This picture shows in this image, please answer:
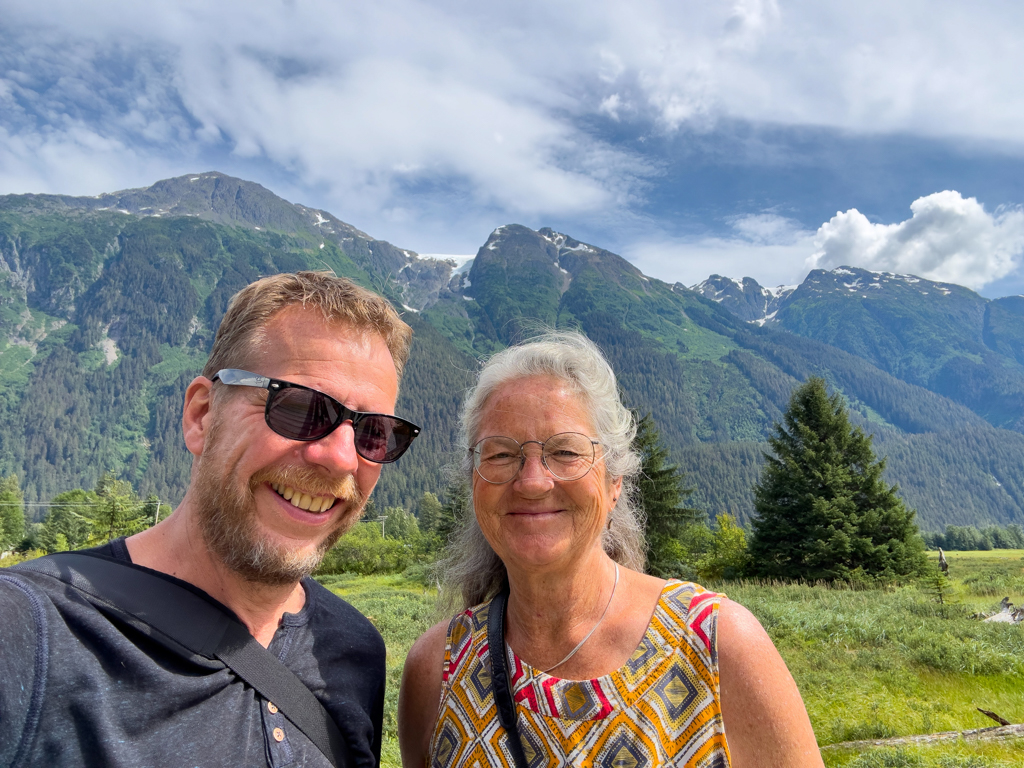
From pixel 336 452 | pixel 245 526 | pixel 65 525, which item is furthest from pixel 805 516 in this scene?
pixel 65 525

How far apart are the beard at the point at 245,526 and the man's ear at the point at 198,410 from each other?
90mm

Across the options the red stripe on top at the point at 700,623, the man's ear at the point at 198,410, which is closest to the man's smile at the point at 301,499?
the man's ear at the point at 198,410

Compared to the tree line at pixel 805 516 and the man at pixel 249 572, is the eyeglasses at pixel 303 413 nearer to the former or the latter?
the man at pixel 249 572

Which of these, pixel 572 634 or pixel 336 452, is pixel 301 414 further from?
pixel 572 634

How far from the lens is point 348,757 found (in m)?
1.98

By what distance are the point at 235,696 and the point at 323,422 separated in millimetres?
899

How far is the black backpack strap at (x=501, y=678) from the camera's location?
2.09 metres

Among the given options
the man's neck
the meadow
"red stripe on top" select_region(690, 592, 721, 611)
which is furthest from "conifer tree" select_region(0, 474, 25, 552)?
"red stripe on top" select_region(690, 592, 721, 611)

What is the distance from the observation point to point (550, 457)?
2.37 m

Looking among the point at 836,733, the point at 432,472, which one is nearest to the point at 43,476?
the point at 432,472

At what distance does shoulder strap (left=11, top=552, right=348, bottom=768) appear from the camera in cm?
158

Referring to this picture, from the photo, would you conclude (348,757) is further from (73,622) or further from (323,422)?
(323,422)

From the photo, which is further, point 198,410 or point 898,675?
point 898,675

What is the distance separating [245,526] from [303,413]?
427 millimetres
